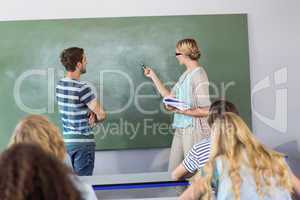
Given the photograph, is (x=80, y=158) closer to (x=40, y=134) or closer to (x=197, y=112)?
(x=197, y=112)

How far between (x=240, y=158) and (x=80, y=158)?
5.30ft

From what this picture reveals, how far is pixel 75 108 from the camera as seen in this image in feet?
11.2

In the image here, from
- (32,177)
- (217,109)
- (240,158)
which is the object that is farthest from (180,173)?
(32,177)

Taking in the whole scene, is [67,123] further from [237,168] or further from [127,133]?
[237,168]

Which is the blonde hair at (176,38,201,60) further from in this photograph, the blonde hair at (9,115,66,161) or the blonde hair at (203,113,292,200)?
the blonde hair at (9,115,66,161)

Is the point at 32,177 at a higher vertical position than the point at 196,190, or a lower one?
higher

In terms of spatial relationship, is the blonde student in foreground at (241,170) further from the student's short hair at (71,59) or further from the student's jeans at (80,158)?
the student's short hair at (71,59)

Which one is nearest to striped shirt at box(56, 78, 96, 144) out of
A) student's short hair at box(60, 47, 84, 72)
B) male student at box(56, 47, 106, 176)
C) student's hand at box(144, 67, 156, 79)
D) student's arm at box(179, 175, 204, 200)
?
male student at box(56, 47, 106, 176)

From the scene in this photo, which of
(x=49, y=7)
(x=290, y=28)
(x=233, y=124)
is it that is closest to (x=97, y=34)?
(x=49, y=7)

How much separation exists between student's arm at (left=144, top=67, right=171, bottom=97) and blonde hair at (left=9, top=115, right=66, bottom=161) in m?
2.36

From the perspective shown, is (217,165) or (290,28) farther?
(290,28)

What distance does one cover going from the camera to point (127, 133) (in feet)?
15.3

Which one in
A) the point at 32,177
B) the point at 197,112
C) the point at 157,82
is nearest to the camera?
the point at 32,177

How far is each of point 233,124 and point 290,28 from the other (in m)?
2.92
